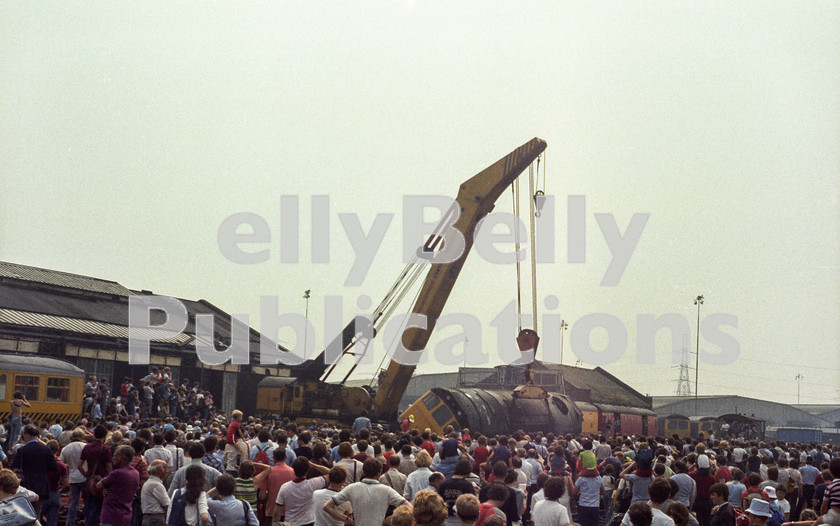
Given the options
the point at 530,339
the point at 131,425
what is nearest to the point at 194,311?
the point at 530,339

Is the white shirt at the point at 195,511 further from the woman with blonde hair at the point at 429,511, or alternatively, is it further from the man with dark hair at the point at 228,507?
the woman with blonde hair at the point at 429,511

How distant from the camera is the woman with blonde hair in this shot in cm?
684

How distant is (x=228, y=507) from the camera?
8992 mm

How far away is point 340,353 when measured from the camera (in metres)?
30.6

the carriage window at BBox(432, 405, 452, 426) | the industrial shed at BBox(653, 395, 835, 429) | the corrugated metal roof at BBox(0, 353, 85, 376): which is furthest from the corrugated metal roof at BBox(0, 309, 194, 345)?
the industrial shed at BBox(653, 395, 835, 429)

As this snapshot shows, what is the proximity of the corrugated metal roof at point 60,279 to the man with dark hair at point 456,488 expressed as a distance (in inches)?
1527

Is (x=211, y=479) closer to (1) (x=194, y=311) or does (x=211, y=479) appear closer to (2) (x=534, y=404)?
(2) (x=534, y=404)

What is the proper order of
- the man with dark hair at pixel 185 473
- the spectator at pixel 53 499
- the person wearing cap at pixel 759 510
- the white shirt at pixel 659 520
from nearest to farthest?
the white shirt at pixel 659 520 → the person wearing cap at pixel 759 510 → the man with dark hair at pixel 185 473 → the spectator at pixel 53 499

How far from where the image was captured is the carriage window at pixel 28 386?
1134 inches

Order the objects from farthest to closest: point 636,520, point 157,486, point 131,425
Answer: point 131,425 < point 157,486 < point 636,520

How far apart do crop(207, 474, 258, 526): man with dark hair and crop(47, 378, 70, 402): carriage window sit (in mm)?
23661

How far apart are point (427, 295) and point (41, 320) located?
19534mm

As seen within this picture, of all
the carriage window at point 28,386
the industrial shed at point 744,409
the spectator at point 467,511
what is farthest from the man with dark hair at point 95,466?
the industrial shed at point 744,409

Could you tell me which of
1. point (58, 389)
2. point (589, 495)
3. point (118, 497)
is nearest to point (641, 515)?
point (589, 495)
